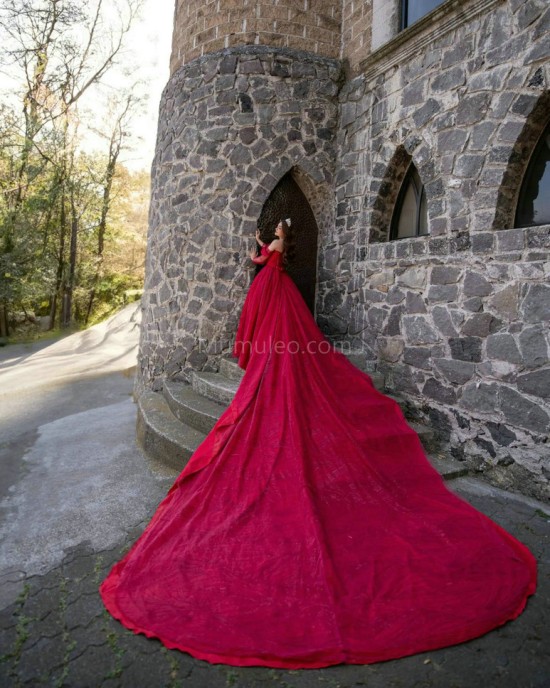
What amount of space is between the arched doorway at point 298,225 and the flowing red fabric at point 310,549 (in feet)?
7.89

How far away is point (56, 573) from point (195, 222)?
14.2 feet

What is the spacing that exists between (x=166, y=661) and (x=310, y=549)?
90cm

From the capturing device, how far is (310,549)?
8.21 feet

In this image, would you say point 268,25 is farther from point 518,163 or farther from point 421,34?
point 518,163

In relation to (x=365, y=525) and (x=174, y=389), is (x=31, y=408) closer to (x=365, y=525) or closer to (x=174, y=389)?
(x=174, y=389)

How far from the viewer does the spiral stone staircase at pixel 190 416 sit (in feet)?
13.4

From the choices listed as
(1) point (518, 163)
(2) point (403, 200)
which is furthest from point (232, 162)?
(1) point (518, 163)

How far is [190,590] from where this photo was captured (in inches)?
89.0

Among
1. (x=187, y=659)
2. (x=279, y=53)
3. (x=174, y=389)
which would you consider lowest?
(x=187, y=659)

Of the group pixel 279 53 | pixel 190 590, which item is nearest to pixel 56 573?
pixel 190 590

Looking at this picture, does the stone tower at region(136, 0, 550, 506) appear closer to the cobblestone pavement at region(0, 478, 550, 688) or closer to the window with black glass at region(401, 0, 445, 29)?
the window with black glass at region(401, 0, 445, 29)

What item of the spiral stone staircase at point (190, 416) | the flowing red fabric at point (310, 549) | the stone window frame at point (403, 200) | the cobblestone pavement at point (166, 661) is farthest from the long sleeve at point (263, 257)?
the cobblestone pavement at point (166, 661)

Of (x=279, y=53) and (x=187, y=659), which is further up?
(x=279, y=53)

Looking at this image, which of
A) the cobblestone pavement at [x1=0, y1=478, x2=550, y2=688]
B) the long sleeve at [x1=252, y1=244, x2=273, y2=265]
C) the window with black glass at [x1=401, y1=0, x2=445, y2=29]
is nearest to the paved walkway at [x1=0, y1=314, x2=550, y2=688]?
the cobblestone pavement at [x1=0, y1=478, x2=550, y2=688]
